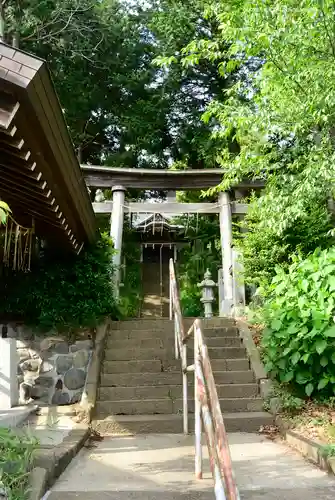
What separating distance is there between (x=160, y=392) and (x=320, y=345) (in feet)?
6.46

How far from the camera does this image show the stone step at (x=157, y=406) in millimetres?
5004

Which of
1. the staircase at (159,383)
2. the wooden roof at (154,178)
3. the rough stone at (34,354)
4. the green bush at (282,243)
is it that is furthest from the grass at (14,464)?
the wooden roof at (154,178)

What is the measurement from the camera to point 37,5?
37.4 feet

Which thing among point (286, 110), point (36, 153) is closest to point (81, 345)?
point (36, 153)

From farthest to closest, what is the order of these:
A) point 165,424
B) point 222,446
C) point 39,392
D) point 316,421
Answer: point 39,392 → point 165,424 → point 316,421 → point 222,446

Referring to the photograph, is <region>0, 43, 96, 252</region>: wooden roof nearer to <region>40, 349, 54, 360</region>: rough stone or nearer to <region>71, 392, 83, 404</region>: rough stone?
<region>40, 349, 54, 360</region>: rough stone

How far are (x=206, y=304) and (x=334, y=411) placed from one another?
5.45 meters

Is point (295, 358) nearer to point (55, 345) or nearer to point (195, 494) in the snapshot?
point (195, 494)

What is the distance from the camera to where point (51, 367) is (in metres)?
6.20

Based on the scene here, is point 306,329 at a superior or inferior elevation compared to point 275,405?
superior

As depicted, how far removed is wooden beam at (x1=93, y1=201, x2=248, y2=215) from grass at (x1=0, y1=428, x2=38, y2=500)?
272 inches

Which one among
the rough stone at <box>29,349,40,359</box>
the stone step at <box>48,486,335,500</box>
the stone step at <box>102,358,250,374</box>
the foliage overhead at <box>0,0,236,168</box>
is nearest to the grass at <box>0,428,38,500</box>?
the stone step at <box>48,486,335,500</box>

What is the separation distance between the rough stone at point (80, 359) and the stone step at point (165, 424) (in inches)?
59.3

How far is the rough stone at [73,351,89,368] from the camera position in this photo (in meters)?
6.16
